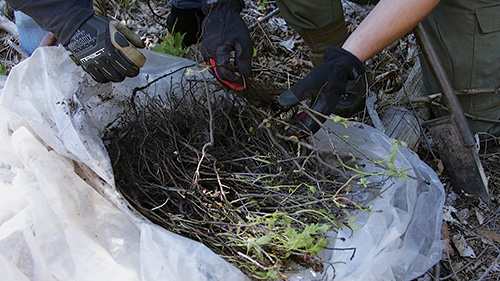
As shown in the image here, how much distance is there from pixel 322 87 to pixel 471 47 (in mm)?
770

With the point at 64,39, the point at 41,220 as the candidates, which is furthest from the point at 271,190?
the point at 64,39

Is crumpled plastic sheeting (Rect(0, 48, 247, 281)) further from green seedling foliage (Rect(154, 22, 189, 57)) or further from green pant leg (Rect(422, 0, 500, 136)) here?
green pant leg (Rect(422, 0, 500, 136))

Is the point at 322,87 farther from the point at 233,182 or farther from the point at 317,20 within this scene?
the point at 317,20

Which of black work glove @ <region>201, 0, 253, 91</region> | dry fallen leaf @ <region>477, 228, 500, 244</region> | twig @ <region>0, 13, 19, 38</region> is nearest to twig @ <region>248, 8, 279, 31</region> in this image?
black work glove @ <region>201, 0, 253, 91</region>

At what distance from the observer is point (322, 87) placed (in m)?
1.42

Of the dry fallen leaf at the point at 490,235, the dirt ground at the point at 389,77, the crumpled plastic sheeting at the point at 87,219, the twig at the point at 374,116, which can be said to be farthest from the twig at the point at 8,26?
the dry fallen leaf at the point at 490,235

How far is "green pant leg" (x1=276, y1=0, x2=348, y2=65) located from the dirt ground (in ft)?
0.69

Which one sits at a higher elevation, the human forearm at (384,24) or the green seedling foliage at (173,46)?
the green seedling foliage at (173,46)

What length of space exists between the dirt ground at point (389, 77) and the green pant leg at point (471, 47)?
185 millimetres

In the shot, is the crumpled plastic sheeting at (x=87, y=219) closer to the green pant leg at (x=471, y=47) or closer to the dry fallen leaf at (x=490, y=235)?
the dry fallen leaf at (x=490, y=235)

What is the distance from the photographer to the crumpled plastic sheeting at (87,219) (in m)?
1.22

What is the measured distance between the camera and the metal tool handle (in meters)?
1.68

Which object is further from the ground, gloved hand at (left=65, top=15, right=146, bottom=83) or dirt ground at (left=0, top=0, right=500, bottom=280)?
gloved hand at (left=65, top=15, right=146, bottom=83)

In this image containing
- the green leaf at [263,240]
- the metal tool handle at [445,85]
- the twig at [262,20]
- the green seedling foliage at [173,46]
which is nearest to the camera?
the green leaf at [263,240]
